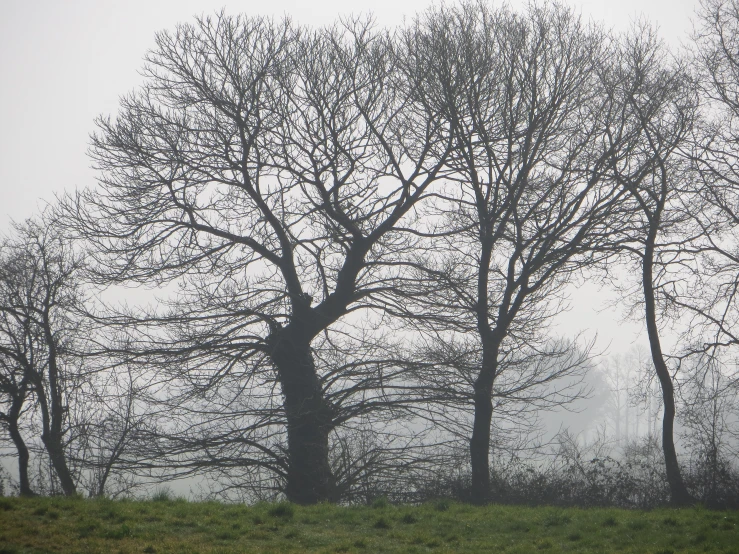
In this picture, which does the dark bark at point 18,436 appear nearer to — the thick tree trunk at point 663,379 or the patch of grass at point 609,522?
the patch of grass at point 609,522

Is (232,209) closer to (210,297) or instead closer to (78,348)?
(210,297)

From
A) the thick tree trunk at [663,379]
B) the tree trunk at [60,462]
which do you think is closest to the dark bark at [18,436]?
the tree trunk at [60,462]

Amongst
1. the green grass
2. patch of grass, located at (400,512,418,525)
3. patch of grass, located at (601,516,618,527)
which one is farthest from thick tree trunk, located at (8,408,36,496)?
patch of grass, located at (601,516,618,527)

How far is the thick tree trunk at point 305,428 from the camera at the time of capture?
39.7 ft

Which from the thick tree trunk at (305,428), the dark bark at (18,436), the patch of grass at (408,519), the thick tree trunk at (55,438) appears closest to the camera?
the patch of grass at (408,519)

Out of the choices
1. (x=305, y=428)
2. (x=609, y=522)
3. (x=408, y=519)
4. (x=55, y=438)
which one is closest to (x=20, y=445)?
(x=55, y=438)

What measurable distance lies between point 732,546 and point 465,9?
10.5 m

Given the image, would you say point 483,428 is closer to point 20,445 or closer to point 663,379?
point 663,379

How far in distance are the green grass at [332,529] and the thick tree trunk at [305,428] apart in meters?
2.68

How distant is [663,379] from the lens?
13.4 meters

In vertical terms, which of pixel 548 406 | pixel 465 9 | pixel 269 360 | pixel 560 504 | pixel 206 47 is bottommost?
pixel 560 504

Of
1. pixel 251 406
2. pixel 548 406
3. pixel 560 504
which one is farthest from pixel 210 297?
pixel 560 504

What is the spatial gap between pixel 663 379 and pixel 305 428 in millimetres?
7651

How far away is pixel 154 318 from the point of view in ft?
38.2
